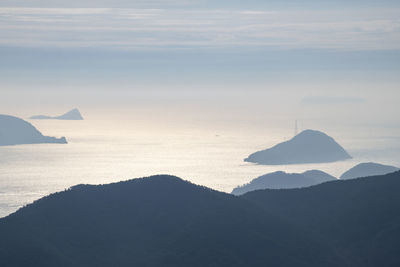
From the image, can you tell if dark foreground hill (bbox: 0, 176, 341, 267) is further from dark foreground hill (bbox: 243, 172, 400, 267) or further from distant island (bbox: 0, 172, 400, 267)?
dark foreground hill (bbox: 243, 172, 400, 267)

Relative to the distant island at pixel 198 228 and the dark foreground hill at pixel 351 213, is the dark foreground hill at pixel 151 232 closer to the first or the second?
the distant island at pixel 198 228

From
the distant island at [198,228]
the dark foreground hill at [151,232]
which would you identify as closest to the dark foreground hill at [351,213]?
the distant island at [198,228]

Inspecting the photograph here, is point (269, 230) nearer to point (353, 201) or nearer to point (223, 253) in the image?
point (223, 253)

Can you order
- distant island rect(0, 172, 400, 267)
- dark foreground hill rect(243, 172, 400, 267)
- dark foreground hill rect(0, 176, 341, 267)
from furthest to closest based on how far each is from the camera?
1. dark foreground hill rect(243, 172, 400, 267)
2. distant island rect(0, 172, 400, 267)
3. dark foreground hill rect(0, 176, 341, 267)

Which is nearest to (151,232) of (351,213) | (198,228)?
(198,228)

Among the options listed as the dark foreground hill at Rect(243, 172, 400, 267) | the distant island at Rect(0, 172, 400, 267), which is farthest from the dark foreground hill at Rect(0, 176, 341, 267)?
the dark foreground hill at Rect(243, 172, 400, 267)

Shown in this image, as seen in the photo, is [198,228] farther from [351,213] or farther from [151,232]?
[351,213]
